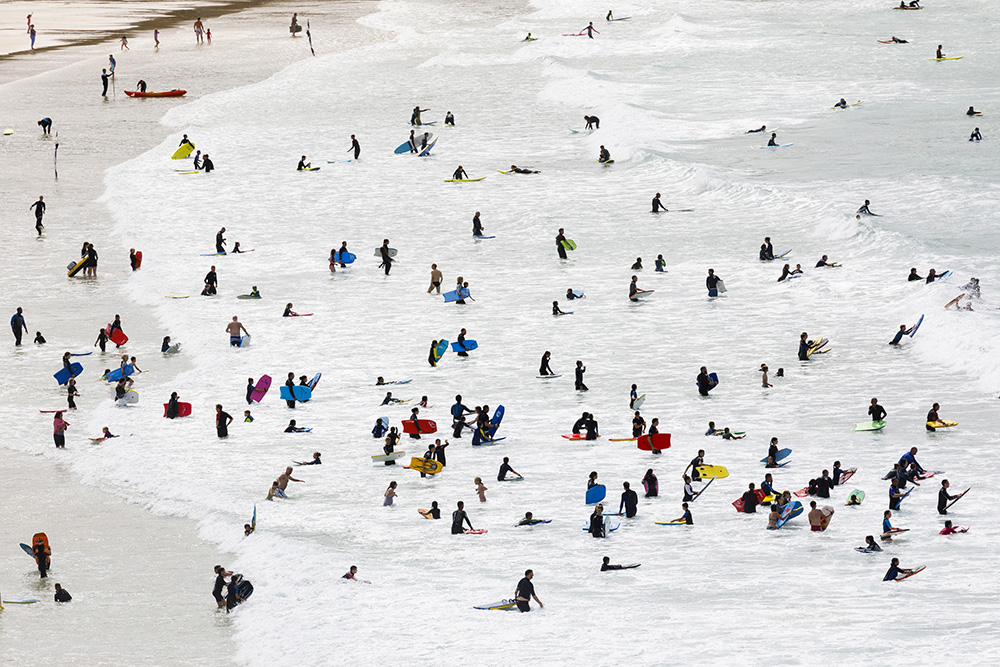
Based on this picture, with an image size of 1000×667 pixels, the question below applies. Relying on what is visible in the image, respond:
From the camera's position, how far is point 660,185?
5306cm

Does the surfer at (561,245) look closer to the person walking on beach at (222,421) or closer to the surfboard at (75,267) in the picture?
the surfboard at (75,267)

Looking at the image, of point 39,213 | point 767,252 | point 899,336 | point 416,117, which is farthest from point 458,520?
point 416,117

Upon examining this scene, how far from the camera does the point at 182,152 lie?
59.3 m

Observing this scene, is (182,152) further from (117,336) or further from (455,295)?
(117,336)

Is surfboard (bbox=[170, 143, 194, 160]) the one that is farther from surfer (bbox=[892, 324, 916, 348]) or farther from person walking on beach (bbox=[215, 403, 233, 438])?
surfer (bbox=[892, 324, 916, 348])

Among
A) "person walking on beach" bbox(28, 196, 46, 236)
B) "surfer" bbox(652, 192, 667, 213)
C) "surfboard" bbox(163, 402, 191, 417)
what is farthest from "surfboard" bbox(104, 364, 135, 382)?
"surfer" bbox(652, 192, 667, 213)

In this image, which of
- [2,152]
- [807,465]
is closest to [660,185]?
[807,465]

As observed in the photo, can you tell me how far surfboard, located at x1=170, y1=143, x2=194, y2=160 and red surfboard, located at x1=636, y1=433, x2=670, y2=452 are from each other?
3725cm

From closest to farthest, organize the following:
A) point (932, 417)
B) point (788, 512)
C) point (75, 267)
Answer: point (788, 512), point (932, 417), point (75, 267)

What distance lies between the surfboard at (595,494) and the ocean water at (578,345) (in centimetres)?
36

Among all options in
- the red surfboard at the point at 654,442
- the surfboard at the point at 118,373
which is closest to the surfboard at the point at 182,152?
the surfboard at the point at 118,373

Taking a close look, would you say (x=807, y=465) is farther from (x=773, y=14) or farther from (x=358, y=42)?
(x=773, y=14)

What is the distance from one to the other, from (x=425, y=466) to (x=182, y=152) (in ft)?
119

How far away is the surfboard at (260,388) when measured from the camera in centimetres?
3234
